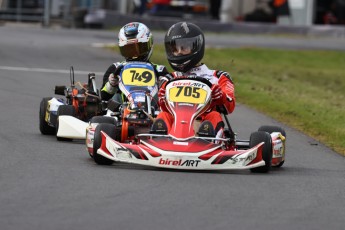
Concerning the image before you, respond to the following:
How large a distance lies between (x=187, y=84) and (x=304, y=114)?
5.90 metres

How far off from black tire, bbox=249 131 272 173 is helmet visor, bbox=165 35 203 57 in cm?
112

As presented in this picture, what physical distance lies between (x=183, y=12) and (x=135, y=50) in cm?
2565

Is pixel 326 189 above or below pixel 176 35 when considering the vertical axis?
below

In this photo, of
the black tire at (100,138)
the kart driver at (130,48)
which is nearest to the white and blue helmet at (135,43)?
the kart driver at (130,48)

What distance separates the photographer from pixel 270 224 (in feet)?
23.2

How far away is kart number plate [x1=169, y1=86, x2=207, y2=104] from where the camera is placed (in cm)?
979

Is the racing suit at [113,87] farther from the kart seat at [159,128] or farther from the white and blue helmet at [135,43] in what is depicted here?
the kart seat at [159,128]

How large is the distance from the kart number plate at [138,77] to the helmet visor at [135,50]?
0.58 meters

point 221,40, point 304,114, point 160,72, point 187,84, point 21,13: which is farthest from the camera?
point 21,13

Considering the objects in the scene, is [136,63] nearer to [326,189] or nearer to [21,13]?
[326,189]

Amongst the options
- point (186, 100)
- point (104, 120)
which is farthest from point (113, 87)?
point (186, 100)

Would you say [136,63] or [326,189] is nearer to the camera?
[326,189]

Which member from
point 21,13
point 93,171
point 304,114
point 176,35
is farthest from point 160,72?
point 21,13

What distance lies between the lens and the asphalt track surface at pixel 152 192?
7.01 metres
